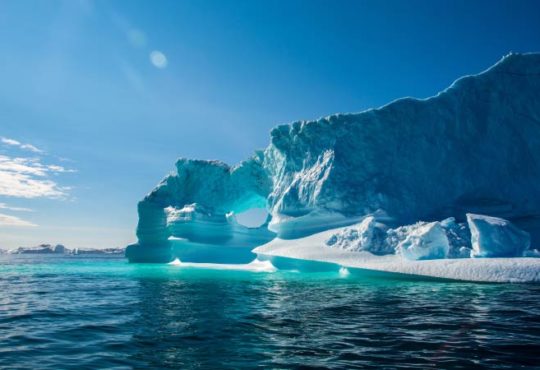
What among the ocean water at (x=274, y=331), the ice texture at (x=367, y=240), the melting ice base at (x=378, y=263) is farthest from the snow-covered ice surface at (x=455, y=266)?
the ocean water at (x=274, y=331)

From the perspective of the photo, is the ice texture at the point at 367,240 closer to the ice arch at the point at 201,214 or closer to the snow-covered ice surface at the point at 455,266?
the snow-covered ice surface at the point at 455,266

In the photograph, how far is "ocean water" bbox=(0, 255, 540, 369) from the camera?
15.8ft

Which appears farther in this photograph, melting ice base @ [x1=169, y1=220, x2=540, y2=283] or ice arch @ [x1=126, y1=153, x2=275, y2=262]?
ice arch @ [x1=126, y1=153, x2=275, y2=262]

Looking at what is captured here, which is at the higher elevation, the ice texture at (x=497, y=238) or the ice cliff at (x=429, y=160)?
the ice cliff at (x=429, y=160)

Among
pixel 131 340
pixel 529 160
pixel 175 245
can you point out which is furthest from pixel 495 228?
pixel 175 245

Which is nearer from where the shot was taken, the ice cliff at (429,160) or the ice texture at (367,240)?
the ice texture at (367,240)

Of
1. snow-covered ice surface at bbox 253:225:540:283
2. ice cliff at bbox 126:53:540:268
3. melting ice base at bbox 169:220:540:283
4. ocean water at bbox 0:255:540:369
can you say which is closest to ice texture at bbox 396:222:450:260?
melting ice base at bbox 169:220:540:283

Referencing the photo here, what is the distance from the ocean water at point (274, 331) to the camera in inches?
189

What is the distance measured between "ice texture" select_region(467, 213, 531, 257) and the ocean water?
18.8ft

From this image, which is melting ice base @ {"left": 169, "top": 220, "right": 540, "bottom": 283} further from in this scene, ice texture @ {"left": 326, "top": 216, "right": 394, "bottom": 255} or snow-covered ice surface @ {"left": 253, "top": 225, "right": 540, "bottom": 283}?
ice texture @ {"left": 326, "top": 216, "right": 394, "bottom": 255}

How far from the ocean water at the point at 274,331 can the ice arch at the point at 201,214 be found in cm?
2225

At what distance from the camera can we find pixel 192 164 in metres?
37.3

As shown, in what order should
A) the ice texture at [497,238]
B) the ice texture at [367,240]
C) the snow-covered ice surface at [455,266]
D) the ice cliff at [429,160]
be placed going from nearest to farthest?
1. the snow-covered ice surface at [455,266]
2. the ice texture at [497,238]
3. the ice texture at [367,240]
4. the ice cliff at [429,160]

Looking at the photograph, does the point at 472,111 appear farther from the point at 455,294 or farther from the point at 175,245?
the point at 175,245
